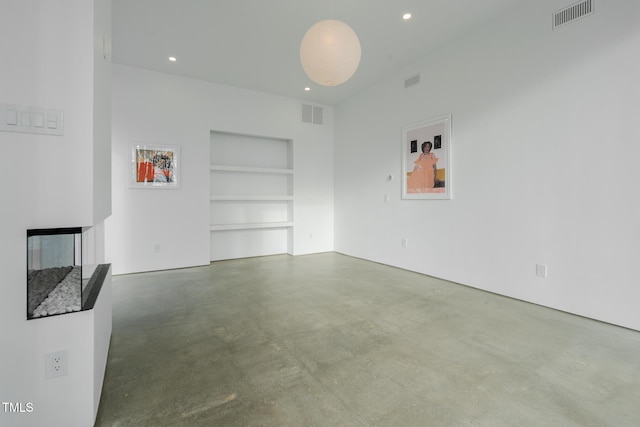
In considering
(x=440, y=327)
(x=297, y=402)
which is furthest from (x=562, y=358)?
(x=297, y=402)

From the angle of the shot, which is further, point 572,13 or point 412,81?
point 412,81

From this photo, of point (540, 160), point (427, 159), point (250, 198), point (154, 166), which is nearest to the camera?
point (540, 160)

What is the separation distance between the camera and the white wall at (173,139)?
15.5 ft

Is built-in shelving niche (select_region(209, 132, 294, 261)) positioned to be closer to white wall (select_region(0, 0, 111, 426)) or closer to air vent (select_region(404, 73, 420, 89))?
air vent (select_region(404, 73, 420, 89))

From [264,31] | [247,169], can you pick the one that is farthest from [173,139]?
[264,31]

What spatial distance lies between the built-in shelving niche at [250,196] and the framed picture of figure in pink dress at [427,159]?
2.65 meters

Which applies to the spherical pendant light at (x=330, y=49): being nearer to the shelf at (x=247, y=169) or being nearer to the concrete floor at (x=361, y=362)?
the concrete floor at (x=361, y=362)

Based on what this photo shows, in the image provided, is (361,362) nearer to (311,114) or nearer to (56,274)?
(56,274)

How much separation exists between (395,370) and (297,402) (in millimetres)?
756

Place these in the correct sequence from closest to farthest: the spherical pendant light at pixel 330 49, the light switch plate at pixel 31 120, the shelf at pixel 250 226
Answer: the light switch plate at pixel 31 120
the spherical pendant light at pixel 330 49
the shelf at pixel 250 226

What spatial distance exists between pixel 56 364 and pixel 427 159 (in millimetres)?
4704

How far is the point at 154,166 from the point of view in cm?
495

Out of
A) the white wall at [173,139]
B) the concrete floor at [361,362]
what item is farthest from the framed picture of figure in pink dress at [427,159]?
the white wall at [173,139]

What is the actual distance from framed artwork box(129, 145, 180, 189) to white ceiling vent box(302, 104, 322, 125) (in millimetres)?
2850
